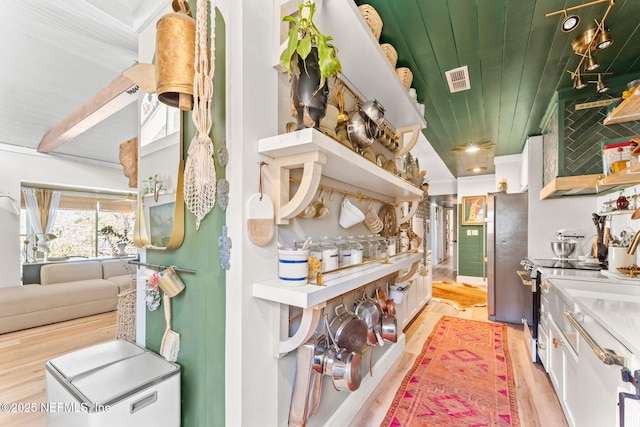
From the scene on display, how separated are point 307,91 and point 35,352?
378cm

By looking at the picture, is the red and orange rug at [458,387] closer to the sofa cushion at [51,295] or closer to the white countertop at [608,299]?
the white countertop at [608,299]

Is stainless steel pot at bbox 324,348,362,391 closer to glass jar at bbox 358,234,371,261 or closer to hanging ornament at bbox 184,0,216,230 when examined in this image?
glass jar at bbox 358,234,371,261

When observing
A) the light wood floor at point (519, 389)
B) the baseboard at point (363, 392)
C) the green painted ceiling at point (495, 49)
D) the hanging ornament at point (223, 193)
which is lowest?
the light wood floor at point (519, 389)

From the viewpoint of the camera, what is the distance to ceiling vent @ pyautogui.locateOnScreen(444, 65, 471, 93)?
2.19 m

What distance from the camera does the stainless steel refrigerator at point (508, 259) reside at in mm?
3572

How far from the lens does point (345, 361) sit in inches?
47.2

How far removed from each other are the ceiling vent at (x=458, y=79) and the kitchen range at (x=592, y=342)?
166 centimetres

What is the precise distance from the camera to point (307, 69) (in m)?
0.94

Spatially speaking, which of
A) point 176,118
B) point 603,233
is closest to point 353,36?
point 176,118

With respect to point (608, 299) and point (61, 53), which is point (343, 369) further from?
point (61, 53)

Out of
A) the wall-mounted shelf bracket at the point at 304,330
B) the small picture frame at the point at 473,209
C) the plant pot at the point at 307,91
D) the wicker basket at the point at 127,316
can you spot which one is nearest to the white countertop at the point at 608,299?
the wall-mounted shelf bracket at the point at 304,330

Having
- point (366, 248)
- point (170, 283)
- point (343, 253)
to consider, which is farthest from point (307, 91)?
point (366, 248)

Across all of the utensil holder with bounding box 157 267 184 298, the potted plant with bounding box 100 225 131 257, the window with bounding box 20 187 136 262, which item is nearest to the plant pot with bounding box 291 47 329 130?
the utensil holder with bounding box 157 267 184 298

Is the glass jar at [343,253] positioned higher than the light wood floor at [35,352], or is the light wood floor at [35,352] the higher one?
the glass jar at [343,253]
